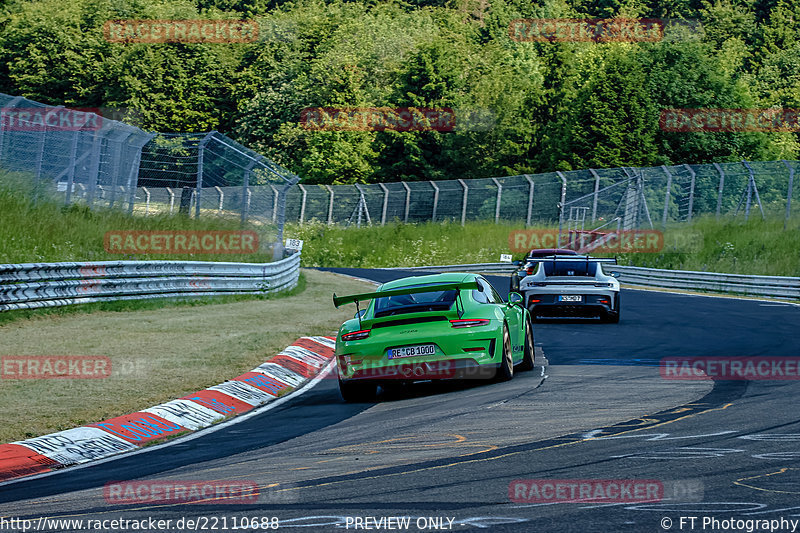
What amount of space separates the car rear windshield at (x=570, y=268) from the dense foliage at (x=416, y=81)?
48886 millimetres

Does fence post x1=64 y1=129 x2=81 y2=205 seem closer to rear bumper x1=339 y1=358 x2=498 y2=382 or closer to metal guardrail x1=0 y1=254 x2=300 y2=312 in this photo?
metal guardrail x1=0 y1=254 x2=300 y2=312

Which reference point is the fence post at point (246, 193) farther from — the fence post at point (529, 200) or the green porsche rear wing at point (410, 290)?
the fence post at point (529, 200)

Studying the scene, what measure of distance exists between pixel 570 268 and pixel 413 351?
10.1 meters

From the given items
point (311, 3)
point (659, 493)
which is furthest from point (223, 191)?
point (311, 3)

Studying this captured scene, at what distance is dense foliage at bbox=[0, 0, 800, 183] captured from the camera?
69.8 meters

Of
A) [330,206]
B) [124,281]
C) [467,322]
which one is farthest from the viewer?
[330,206]

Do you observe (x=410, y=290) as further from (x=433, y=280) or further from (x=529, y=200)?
(x=529, y=200)

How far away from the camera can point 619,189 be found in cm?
4519

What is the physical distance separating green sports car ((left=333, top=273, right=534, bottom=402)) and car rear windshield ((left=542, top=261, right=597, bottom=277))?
28.7 ft

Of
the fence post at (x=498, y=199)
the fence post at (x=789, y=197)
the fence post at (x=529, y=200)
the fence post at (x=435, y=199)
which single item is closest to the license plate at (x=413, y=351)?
the fence post at (x=789, y=197)

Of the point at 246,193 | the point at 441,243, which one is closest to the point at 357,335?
the point at 246,193

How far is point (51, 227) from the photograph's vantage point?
20.0m

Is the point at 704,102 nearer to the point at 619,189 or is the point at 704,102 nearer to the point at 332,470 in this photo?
the point at 619,189

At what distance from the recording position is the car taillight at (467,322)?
1076 cm
